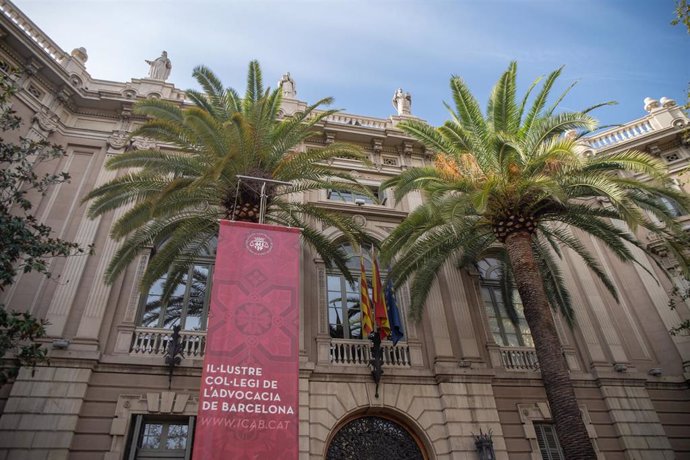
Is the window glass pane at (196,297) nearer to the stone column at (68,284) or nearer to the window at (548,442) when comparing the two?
the stone column at (68,284)

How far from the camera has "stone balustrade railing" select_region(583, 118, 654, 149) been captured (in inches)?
795

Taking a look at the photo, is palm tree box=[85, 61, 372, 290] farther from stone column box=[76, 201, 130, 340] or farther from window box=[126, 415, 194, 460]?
window box=[126, 415, 194, 460]

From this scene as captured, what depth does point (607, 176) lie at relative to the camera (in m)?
11.7

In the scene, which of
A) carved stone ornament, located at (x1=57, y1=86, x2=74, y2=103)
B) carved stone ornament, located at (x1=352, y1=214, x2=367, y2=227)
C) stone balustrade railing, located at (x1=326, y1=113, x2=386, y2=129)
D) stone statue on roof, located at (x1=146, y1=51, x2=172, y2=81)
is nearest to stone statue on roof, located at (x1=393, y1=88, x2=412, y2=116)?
stone balustrade railing, located at (x1=326, y1=113, x2=386, y2=129)

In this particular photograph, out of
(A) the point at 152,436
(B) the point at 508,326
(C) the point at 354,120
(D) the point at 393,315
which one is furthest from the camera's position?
(C) the point at 354,120

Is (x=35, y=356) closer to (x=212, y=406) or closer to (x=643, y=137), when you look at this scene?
(x=212, y=406)

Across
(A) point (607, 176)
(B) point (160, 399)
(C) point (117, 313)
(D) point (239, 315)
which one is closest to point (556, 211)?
(A) point (607, 176)

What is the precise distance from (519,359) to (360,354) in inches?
193

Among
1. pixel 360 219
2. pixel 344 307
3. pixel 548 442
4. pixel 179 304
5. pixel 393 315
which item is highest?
pixel 360 219

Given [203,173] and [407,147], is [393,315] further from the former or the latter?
[407,147]

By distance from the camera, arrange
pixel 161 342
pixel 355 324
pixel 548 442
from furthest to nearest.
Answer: pixel 355 324, pixel 548 442, pixel 161 342

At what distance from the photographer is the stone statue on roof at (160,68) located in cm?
1820

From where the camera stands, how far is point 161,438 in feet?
36.9

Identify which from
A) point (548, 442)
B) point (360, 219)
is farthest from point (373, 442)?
point (360, 219)
